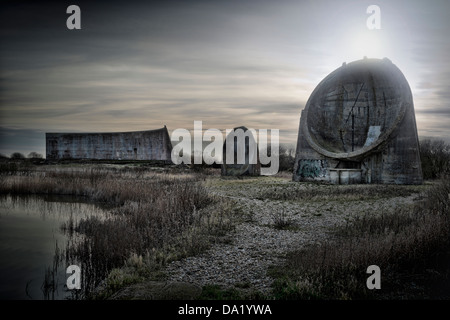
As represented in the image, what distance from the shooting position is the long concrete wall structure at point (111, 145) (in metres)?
35.1

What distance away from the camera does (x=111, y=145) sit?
36312 mm

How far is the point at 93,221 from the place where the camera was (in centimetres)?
973

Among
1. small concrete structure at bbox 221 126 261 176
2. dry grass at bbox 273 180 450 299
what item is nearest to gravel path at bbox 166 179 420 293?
dry grass at bbox 273 180 450 299

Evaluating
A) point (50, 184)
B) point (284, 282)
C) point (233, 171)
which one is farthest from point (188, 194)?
point (233, 171)

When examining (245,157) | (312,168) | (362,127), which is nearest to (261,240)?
(312,168)

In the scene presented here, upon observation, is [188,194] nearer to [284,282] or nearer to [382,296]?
[284,282]

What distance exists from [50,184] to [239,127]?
12.2 meters

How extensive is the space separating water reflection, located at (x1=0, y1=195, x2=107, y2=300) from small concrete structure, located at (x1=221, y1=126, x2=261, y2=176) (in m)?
10.7

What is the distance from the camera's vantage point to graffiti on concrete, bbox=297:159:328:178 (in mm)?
18688

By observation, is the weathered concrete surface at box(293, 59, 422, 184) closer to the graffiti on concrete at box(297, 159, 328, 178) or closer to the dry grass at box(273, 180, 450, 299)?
the graffiti on concrete at box(297, 159, 328, 178)

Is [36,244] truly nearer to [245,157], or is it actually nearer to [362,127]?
[362,127]

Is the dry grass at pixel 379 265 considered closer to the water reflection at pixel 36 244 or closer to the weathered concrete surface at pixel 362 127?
the water reflection at pixel 36 244
